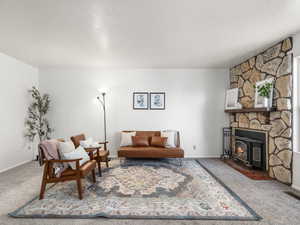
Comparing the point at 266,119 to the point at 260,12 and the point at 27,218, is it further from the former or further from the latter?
the point at 27,218

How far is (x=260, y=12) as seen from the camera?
2.19 m

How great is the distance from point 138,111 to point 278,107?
3.30m

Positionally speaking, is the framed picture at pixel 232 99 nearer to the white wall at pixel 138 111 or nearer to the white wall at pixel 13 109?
the white wall at pixel 138 111

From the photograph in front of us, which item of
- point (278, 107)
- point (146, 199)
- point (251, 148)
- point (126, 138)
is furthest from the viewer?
point (126, 138)

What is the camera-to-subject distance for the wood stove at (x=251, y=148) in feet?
11.6

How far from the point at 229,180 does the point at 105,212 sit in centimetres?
233

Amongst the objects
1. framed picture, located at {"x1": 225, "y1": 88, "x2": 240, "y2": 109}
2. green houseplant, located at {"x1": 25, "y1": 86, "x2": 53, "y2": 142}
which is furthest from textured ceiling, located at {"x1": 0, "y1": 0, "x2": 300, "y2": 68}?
green houseplant, located at {"x1": 25, "y1": 86, "x2": 53, "y2": 142}

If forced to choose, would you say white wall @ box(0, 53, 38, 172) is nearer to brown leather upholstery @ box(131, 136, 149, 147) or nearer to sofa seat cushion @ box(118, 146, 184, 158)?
sofa seat cushion @ box(118, 146, 184, 158)

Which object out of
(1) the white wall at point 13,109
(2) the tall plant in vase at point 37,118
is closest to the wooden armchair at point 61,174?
(1) the white wall at point 13,109

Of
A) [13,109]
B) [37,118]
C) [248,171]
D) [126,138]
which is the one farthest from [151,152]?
[13,109]

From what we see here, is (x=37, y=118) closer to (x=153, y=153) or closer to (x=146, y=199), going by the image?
(x=153, y=153)

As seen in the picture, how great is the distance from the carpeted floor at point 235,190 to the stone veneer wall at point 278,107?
0.38 m

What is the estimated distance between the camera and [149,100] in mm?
4938

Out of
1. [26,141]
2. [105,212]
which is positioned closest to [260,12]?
[105,212]
